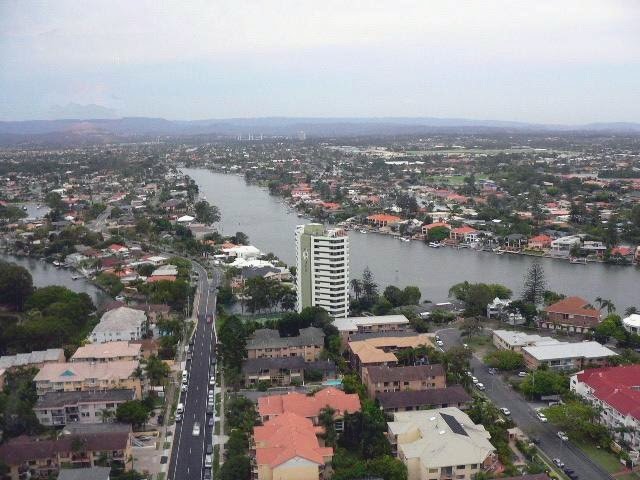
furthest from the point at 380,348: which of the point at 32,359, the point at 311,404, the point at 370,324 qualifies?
the point at 32,359

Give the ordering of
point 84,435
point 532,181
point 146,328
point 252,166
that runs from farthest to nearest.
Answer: point 252,166, point 532,181, point 146,328, point 84,435

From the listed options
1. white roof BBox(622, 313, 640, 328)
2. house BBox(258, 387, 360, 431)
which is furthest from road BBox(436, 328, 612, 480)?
A: white roof BBox(622, 313, 640, 328)

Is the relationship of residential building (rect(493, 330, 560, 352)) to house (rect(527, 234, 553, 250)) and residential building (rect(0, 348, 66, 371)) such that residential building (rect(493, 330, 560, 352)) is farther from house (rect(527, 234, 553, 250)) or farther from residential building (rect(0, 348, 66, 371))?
house (rect(527, 234, 553, 250))

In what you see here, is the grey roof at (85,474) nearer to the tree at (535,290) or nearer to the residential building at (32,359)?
the residential building at (32,359)

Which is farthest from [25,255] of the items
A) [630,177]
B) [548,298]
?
[630,177]

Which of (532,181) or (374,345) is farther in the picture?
(532,181)

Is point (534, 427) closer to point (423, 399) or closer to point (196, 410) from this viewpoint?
point (423, 399)

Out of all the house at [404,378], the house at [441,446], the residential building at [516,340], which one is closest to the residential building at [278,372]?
the house at [404,378]

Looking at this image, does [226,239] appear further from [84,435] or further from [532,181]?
[532,181]
